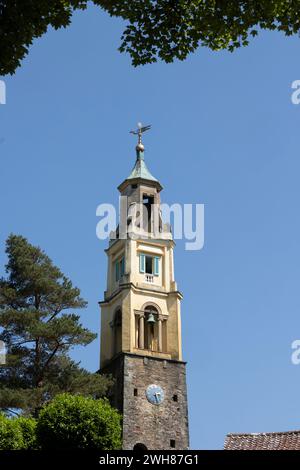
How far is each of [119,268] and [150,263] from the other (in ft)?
6.96

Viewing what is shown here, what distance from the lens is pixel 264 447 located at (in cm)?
2742

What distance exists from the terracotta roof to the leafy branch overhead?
17.4 metres

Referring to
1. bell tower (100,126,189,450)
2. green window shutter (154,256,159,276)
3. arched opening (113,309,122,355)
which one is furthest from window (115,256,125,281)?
arched opening (113,309,122,355)

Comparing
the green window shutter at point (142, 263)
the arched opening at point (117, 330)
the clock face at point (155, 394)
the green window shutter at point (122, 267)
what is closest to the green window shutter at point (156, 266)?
the green window shutter at point (142, 263)

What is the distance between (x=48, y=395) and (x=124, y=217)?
17.5 m

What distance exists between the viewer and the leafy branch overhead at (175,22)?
44.0 feet

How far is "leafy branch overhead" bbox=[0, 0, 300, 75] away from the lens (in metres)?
13.4

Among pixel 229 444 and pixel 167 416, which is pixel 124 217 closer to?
pixel 167 416

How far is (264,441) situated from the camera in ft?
91.6

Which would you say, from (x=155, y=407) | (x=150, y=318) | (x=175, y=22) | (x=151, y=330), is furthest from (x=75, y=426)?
(x=175, y=22)

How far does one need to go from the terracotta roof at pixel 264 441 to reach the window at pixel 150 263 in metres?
22.5

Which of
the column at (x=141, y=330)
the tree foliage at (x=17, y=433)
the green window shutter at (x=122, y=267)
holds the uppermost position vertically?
the green window shutter at (x=122, y=267)

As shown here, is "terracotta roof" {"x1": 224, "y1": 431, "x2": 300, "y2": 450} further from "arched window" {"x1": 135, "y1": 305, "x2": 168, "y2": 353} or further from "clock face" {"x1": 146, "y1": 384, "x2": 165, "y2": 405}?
"arched window" {"x1": 135, "y1": 305, "x2": 168, "y2": 353}

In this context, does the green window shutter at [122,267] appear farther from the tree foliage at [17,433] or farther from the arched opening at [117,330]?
the tree foliage at [17,433]
